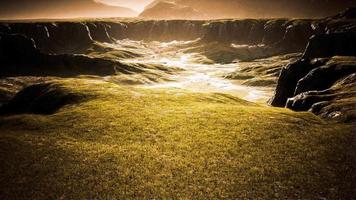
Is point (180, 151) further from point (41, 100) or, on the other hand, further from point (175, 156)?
point (41, 100)

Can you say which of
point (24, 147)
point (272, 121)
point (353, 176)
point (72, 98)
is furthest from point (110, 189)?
point (72, 98)

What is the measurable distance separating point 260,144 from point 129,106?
34.0m

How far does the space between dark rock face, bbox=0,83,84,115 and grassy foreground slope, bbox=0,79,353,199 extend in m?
13.7

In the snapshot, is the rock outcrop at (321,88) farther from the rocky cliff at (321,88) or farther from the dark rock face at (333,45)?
the dark rock face at (333,45)

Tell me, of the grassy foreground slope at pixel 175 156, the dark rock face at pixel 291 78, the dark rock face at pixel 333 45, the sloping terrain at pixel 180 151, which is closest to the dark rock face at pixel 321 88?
A: the dark rock face at pixel 291 78

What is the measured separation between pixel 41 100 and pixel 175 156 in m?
56.8

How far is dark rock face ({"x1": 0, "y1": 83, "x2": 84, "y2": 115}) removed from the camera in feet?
241

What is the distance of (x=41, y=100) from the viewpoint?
81.1m

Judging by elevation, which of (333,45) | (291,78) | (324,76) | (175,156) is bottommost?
(175,156)

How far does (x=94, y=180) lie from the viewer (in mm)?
33188

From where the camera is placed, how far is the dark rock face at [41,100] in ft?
241

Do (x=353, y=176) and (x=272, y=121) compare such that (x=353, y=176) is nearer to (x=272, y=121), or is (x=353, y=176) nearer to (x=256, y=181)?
(x=256, y=181)

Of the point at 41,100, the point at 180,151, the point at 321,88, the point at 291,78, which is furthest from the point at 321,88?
the point at 41,100

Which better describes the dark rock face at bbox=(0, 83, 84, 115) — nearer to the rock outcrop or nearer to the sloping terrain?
the sloping terrain
